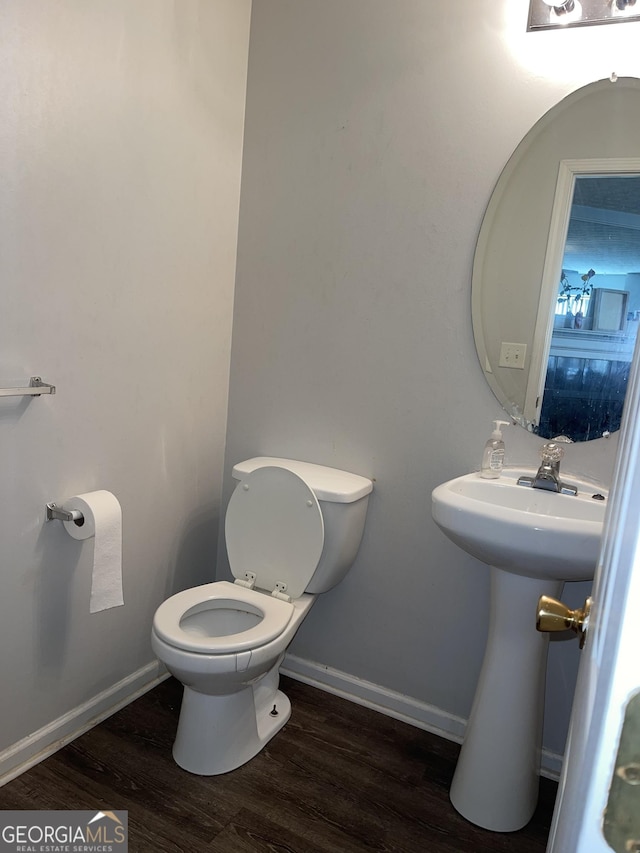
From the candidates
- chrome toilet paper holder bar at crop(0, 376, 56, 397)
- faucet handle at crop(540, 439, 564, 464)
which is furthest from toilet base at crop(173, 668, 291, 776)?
faucet handle at crop(540, 439, 564, 464)

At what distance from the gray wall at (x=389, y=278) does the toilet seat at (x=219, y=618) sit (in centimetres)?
37

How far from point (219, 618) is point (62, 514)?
577 millimetres

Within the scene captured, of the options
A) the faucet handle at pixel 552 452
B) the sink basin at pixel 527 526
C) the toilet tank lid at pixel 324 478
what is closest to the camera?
the sink basin at pixel 527 526

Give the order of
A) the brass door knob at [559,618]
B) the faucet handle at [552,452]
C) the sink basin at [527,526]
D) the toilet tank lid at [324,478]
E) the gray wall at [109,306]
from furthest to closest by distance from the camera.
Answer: the toilet tank lid at [324,478] < the faucet handle at [552,452] < the gray wall at [109,306] < the sink basin at [527,526] < the brass door knob at [559,618]

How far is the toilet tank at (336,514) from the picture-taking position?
190 centimetres

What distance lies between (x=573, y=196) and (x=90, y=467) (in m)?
1.52

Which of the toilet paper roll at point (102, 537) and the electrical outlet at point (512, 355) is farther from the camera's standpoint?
the electrical outlet at point (512, 355)

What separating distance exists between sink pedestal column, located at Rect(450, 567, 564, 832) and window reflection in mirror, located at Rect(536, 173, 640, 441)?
Answer: 19.0 inches

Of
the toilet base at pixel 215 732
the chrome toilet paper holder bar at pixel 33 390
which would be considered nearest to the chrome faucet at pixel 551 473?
the toilet base at pixel 215 732

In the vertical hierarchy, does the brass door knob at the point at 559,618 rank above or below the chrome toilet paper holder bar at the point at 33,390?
below

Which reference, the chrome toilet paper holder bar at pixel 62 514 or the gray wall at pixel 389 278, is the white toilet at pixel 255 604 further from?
the chrome toilet paper holder bar at pixel 62 514

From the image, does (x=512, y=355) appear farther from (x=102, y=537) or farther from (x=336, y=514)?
(x=102, y=537)

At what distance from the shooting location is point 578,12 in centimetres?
160

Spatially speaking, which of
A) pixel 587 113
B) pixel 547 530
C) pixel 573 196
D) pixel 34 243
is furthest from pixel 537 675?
pixel 34 243
